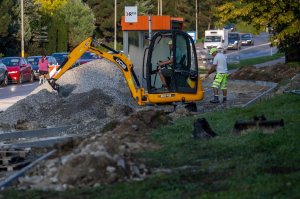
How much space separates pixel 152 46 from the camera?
23156 millimetres

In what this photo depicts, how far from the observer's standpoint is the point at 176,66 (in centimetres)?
2395

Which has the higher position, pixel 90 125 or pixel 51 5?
pixel 51 5

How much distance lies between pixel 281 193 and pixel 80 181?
2.75 m

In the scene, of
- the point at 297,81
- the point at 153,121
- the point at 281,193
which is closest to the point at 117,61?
the point at 153,121

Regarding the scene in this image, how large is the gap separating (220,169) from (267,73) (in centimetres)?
3054

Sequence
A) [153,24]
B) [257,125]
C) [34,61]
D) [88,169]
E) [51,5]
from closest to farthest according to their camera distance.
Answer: [88,169], [257,125], [153,24], [34,61], [51,5]

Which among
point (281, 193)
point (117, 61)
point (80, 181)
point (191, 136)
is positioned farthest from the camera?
point (117, 61)

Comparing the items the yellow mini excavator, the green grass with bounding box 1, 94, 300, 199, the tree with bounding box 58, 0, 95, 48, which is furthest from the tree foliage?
the green grass with bounding box 1, 94, 300, 199

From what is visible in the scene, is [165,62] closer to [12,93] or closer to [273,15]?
[273,15]

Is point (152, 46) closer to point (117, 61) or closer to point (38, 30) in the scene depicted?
point (117, 61)

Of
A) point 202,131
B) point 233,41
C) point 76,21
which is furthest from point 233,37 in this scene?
point 202,131

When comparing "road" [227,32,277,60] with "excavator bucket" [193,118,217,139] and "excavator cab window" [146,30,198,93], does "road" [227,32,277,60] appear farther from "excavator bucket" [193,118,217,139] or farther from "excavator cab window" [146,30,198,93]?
"excavator bucket" [193,118,217,139]

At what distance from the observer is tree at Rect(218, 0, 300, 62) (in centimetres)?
3666

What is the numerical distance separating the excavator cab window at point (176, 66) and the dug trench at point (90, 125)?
1.10 metres
